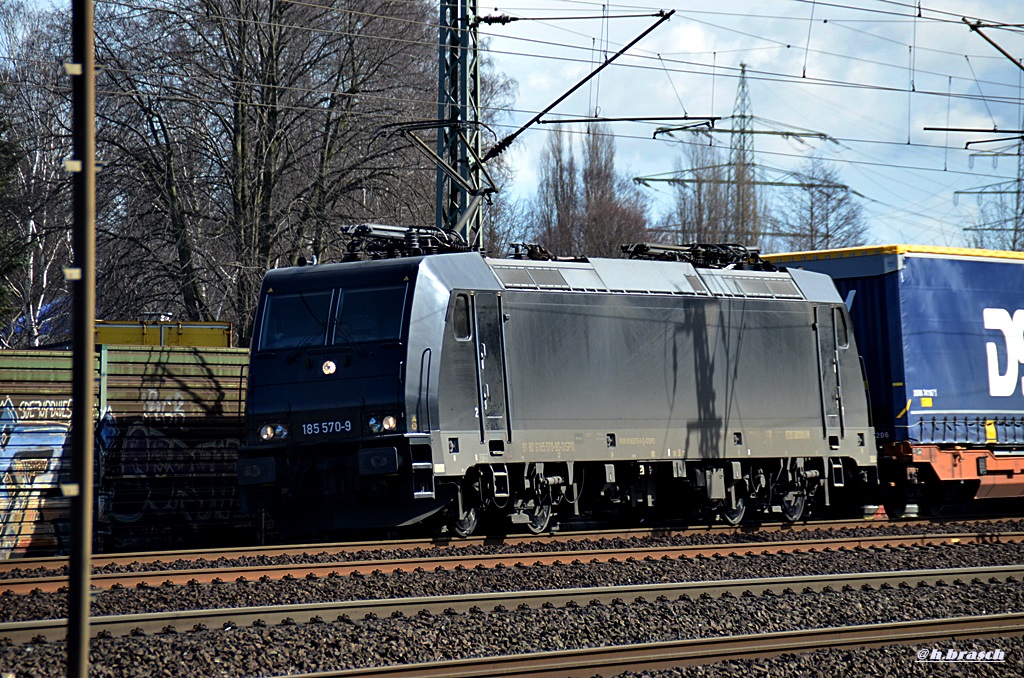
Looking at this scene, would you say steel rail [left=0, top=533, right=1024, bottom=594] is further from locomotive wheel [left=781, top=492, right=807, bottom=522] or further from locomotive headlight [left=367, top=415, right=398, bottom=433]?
locomotive wheel [left=781, top=492, right=807, bottom=522]

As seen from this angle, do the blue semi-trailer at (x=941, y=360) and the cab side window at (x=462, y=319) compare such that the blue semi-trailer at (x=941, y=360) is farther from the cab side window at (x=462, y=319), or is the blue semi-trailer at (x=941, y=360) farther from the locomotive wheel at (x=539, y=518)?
the cab side window at (x=462, y=319)

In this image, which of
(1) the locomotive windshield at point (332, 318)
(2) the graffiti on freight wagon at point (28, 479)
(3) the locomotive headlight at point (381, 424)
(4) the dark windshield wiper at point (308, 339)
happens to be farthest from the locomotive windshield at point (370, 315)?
(2) the graffiti on freight wagon at point (28, 479)

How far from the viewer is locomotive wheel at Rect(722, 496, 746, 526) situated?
16938 millimetres

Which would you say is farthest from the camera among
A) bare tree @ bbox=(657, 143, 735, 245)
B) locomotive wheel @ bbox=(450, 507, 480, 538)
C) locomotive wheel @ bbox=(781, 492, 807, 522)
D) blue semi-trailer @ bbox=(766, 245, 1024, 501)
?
bare tree @ bbox=(657, 143, 735, 245)

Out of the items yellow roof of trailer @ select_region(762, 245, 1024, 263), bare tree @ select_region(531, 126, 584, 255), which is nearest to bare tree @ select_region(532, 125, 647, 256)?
bare tree @ select_region(531, 126, 584, 255)

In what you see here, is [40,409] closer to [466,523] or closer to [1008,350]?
[466,523]

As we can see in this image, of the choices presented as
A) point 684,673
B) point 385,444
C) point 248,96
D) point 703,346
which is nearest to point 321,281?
point 385,444

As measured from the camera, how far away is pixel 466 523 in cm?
1442

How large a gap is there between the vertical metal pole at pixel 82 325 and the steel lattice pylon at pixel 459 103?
14.2m

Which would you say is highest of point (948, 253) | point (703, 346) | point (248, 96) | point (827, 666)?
point (248, 96)

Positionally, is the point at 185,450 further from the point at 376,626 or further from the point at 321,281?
the point at 376,626

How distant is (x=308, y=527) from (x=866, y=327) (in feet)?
32.4

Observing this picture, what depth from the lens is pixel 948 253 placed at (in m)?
18.9

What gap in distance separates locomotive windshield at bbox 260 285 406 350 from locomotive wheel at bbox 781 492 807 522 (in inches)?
286
